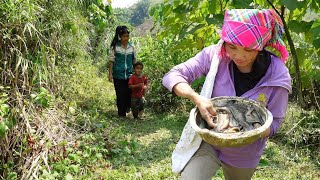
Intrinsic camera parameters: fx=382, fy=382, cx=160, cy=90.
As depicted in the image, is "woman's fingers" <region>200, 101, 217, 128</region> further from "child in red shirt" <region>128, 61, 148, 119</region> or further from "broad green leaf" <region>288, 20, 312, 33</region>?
"child in red shirt" <region>128, 61, 148, 119</region>

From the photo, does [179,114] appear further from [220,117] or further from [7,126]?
[220,117]

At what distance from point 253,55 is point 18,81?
7.00 ft

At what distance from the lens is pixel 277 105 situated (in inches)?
72.9

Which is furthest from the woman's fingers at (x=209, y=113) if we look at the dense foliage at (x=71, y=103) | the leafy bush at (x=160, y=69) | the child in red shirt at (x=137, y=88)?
the leafy bush at (x=160, y=69)

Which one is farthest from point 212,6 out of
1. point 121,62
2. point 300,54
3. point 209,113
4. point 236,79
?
point 121,62

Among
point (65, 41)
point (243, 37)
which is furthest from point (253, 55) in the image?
point (65, 41)

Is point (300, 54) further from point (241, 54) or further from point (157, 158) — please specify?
point (157, 158)

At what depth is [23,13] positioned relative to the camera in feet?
10.1

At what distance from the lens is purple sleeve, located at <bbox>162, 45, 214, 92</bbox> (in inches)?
73.2

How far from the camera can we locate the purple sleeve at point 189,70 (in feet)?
6.10

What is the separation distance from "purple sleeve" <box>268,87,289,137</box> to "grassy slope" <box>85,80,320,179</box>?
1369 mm

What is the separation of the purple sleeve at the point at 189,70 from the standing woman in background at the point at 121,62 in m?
3.66

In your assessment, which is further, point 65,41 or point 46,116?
point 65,41

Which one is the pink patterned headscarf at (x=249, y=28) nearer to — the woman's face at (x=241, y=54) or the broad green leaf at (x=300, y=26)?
the woman's face at (x=241, y=54)
